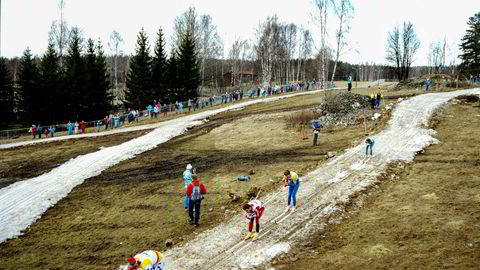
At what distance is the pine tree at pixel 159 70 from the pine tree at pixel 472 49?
4962 centimetres

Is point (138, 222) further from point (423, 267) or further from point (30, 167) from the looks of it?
point (30, 167)

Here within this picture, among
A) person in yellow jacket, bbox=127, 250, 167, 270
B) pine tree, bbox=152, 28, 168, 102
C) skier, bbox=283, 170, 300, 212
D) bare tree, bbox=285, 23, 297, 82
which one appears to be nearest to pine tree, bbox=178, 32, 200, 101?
pine tree, bbox=152, 28, 168, 102

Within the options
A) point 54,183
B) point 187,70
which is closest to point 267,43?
point 187,70

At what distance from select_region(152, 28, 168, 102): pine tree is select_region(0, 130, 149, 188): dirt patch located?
20.8 m

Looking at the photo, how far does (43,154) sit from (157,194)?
15.9 m

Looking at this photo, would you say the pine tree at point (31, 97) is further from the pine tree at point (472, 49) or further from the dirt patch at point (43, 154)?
the pine tree at point (472, 49)

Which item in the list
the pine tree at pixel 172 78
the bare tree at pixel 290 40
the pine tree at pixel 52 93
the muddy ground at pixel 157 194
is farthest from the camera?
the bare tree at pixel 290 40

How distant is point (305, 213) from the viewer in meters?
13.9

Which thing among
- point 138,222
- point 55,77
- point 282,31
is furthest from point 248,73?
point 138,222

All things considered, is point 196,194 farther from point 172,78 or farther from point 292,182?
point 172,78

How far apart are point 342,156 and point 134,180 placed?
1164 centimetres

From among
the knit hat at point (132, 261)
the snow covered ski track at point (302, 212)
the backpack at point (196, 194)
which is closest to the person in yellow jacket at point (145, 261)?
the knit hat at point (132, 261)

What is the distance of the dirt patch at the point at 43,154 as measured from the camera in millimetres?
24703

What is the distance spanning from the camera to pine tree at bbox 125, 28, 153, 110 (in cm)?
5222
